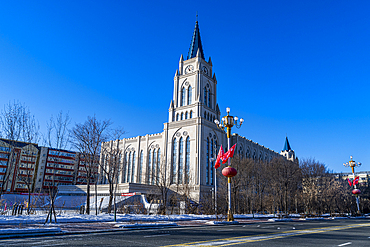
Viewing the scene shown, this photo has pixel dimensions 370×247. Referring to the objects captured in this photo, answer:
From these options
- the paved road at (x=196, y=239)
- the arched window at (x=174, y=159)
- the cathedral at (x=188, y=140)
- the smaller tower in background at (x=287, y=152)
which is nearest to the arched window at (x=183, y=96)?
the cathedral at (x=188, y=140)

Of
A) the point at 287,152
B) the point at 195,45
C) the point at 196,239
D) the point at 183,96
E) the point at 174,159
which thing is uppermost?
the point at 195,45

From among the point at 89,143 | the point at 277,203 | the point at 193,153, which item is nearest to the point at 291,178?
the point at 277,203

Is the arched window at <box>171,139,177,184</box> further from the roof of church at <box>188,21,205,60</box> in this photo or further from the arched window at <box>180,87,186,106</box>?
the roof of church at <box>188,21,205,60</box>

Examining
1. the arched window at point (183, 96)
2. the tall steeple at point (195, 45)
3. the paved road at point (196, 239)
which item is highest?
the tall steeple at point (195, 45)

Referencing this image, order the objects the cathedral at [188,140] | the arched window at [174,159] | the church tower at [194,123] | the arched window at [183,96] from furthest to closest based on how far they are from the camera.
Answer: the arched window at [183,96] < the arched window at [174,159] < the church tower at [194,123] < the cathedral at [188,140]

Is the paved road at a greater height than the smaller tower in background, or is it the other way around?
the smaller tower in background

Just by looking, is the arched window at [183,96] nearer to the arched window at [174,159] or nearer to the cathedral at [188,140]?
the cathedral at [188,140]

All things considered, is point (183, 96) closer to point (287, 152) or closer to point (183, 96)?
point (183, 96)

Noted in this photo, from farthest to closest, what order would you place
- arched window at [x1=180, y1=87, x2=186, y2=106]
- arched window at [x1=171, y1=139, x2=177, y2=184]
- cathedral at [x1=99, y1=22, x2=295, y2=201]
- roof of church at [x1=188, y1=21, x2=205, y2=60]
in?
1. roof of church at [x1=188, y1=21, x2=205, y2=60]
2. arched window at [x1=180, y1=87, x2=186, y2=106]
3. arched window at [x1=171, y1=139, x2=177, y2=184]
4. cathedral at [x1=99, y1=22, x2=295, y2=201]

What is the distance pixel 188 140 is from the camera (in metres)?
61.1

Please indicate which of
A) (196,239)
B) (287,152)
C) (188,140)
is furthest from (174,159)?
(287,152)

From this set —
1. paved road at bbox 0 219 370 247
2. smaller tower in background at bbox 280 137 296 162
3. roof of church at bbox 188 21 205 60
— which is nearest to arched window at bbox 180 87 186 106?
roof of church at bbox 188 21 205 60

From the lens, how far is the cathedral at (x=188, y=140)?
57.3 meters

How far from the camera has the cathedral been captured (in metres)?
57.3
